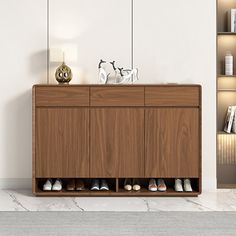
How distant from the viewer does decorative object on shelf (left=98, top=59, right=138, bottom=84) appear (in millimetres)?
5109

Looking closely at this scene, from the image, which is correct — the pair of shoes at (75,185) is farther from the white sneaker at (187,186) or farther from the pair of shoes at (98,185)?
the white sneaker at (187,186)

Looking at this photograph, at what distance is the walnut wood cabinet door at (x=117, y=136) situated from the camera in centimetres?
494

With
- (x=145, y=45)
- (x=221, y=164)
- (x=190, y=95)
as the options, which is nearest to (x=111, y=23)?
(x=145, y=45)

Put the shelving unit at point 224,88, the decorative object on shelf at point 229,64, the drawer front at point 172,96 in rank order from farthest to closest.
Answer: the shelving unit at point 224,88, the decorative object on shelf at point 229,64, the drawer front at point 172,96

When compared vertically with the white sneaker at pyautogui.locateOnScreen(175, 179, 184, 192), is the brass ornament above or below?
above

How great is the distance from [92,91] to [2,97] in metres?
0.98

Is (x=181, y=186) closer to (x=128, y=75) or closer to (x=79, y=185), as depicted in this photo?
(x=79, y=185)

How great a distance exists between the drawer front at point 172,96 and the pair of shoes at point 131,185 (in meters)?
0.79

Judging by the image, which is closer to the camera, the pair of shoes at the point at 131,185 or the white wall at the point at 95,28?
the pair of shoes at the point at 131,185

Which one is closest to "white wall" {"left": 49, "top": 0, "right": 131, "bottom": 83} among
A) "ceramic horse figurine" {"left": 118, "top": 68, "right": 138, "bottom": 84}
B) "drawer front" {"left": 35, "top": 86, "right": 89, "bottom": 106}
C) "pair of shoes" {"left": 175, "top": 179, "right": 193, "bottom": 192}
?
"ceramic horse figurine" {"left": 118, "top": 68, "right": 138, "bottom": 84}

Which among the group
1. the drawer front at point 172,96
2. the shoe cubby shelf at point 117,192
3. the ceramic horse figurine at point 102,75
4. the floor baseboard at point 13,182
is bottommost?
the shoe cubby shelf at point 117,192

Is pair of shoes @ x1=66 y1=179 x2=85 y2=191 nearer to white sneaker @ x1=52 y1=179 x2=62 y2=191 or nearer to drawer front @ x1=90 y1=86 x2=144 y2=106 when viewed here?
white sneaker @ x1=52 y1=179 x2=62 y2=191

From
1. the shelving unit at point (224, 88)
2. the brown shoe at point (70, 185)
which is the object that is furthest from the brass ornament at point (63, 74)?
the shelving unit at point (224, 88)

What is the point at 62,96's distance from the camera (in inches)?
194
